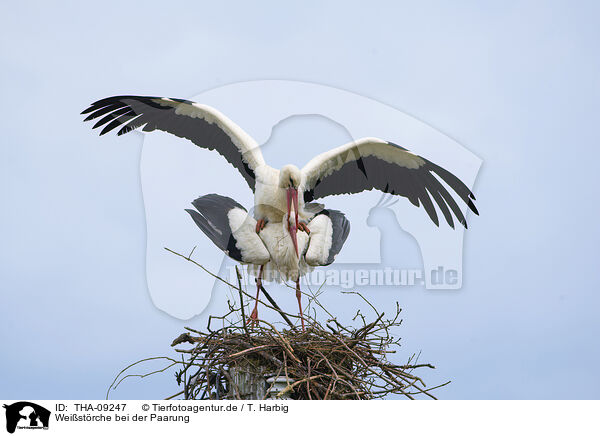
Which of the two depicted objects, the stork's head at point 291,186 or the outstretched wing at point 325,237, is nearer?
the stork's head at point 291,186

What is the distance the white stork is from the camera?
436 centimetres

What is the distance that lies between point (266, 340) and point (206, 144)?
194 cm

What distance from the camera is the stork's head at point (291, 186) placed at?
426cm

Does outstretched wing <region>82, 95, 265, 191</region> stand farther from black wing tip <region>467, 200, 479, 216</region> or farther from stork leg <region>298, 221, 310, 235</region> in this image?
black wing tip <region>467, 200, 479, 216</region>

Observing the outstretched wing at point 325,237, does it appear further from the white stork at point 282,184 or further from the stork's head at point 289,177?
the stork's head at point 289,177

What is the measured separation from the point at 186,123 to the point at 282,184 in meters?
0.83

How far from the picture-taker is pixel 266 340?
9.98 feet

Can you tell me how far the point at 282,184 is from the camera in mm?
4328

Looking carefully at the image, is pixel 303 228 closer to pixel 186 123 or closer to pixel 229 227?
pixel 229 227
